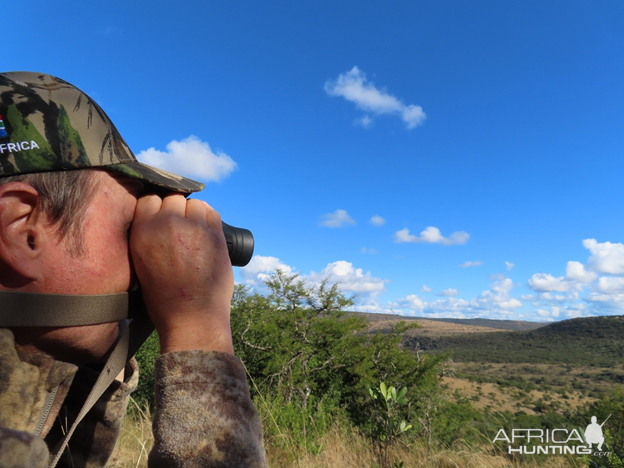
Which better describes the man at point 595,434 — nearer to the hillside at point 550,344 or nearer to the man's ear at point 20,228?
the man's ear at point 20,228

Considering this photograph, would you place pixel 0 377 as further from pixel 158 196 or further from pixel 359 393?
pixel 359 393

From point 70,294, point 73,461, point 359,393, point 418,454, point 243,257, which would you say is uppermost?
point 243,257

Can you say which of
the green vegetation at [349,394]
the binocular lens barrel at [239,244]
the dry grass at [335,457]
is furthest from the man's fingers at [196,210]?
the dry grass at [335,457]

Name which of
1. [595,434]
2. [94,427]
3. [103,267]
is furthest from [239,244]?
[595,434]

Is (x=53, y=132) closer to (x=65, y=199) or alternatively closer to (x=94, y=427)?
(x=65, y=199)

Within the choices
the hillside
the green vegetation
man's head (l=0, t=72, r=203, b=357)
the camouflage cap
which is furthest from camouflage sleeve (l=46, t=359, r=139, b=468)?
the hillside

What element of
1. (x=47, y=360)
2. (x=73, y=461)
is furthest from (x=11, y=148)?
(x=73, y=461)

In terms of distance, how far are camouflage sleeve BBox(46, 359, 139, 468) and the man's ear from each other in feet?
1.70

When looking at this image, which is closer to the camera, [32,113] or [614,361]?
[32,113]

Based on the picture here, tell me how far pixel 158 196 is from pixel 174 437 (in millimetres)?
544

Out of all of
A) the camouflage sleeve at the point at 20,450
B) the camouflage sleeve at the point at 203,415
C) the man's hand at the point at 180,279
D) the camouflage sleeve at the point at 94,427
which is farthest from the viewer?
the camouflage sleeve at the point at 94,427

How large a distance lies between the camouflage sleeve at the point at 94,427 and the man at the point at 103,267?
25cm

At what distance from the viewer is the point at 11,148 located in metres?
0.77

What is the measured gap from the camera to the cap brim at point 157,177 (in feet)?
2.91
